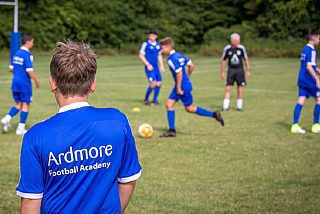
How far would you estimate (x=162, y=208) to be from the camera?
671 centimetres

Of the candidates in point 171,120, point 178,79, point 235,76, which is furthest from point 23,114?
point 235,76

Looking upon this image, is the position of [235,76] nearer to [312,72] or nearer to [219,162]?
[312,72]

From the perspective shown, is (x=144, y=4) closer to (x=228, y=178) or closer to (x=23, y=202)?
(x=228, y=178)

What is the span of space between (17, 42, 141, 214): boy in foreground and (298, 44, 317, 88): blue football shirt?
9.24 metres

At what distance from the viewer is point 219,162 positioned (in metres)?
9.24

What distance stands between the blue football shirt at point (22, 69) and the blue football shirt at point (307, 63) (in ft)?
17.1

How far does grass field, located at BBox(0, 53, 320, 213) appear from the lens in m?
6.98

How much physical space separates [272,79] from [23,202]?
24373mm

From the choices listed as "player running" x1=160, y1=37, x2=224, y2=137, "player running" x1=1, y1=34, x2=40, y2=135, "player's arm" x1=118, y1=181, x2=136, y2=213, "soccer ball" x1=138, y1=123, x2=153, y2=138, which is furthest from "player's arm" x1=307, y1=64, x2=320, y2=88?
"player's arm" x1=118, y1=181, x2=136, y2=213

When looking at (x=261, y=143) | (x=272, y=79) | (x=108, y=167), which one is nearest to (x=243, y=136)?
(x=261, y=143)

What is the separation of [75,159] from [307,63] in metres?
9.50

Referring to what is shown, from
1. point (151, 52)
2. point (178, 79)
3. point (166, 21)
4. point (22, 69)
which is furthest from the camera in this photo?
point (166, 21)

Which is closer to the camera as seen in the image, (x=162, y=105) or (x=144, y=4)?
(x=162, y=105)

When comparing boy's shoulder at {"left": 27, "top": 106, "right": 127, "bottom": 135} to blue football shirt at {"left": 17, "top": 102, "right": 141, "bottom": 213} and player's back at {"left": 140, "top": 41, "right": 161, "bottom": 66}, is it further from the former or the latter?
player's back at {"left": 140, "top": 41, "right": 161, "bottom": 66}
